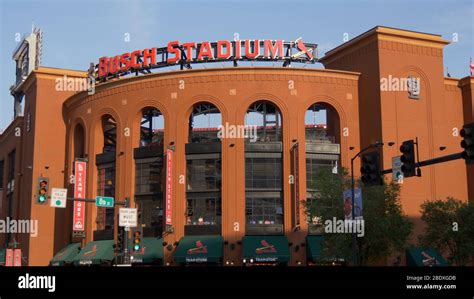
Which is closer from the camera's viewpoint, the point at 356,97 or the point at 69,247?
the point at 356,97

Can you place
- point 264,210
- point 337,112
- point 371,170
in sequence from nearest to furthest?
point 371,170
point 264,210
point 337,112

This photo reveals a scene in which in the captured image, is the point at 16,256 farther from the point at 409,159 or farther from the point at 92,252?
the point at 409,159

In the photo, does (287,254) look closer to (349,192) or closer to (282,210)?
(282,210)

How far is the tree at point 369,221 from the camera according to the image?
41.6 meters

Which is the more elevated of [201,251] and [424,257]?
[201,251]

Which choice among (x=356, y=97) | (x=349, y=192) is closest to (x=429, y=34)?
(x=356, y=97)

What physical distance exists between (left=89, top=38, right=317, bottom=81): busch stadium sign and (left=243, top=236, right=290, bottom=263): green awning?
58.2 ft

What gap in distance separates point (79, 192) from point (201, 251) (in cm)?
1474

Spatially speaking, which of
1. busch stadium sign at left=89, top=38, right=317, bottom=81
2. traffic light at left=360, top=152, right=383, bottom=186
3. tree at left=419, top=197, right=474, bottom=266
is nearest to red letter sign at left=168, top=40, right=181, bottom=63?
busch stadium sign at left=89, top=38, right=317, bottom=81

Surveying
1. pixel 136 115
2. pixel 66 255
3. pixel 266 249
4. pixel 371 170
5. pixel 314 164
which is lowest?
pixel 66 255

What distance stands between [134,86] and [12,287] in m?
46.5

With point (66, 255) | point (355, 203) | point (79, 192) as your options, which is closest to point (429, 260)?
point (355, 203)

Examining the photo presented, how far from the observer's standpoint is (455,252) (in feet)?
155

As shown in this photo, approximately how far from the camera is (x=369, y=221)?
4162cm
